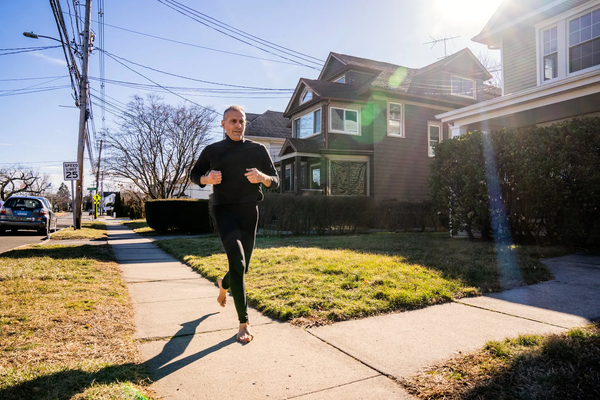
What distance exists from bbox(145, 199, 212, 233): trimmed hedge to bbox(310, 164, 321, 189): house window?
6416 mm

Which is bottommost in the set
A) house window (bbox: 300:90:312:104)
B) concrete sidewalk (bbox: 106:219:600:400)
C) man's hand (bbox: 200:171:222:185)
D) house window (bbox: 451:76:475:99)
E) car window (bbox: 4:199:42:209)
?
concrete sidewalk (bbox: 106:219:600:400)

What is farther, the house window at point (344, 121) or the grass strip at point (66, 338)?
the house window at point (344, 121)

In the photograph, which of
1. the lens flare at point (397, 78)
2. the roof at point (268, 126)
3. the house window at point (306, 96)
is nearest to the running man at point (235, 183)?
the lens flare at point (397, 78)

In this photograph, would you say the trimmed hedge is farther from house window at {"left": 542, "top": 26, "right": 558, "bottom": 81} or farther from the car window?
house window at {"left": 542, "top": 26, "right": 558, "bottom": 81}

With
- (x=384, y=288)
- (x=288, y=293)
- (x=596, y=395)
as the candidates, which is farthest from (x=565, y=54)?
(x=596, y=395)

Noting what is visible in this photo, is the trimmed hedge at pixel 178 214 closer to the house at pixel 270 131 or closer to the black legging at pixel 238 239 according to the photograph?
the black legging at pixel 238 239

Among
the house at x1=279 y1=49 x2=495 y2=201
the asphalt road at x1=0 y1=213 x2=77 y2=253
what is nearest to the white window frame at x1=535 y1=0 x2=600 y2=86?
the house at x1=279 y1=49 x2=495 y2=201

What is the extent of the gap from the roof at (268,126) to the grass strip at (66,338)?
24486 millimetres

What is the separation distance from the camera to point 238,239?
325 cm

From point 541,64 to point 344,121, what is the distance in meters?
8.86

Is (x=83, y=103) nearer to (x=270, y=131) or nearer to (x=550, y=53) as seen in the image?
(x=270, y=131)

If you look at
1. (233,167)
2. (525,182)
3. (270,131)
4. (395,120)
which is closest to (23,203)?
(233,167)

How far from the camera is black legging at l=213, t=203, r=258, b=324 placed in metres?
3.11

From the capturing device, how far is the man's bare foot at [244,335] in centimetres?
305
